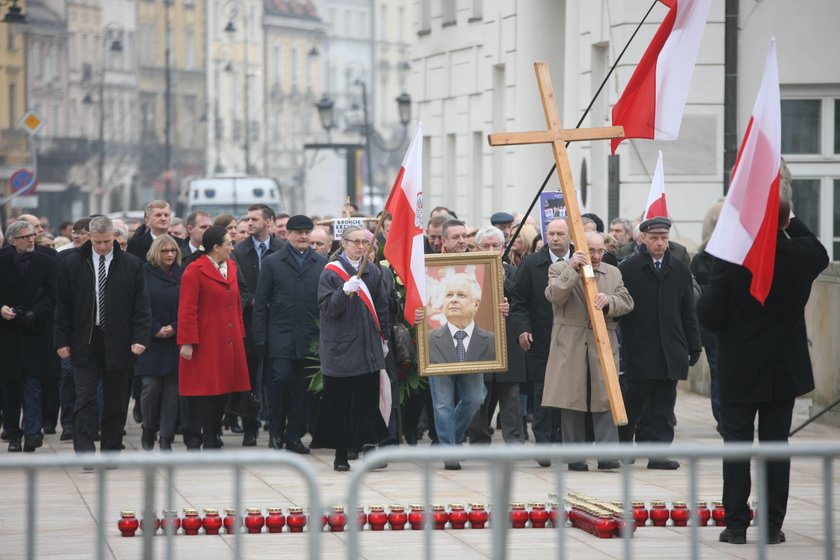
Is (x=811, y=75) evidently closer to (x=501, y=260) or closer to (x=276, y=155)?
(x=501, y=260)

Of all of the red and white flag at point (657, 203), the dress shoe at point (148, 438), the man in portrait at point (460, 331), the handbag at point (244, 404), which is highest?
the red and white flag at point (657, 203)

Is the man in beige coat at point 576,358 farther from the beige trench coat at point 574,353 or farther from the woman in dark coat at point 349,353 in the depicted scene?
the woman in dark coat at point 349,353

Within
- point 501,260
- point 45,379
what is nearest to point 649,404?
point 501,260

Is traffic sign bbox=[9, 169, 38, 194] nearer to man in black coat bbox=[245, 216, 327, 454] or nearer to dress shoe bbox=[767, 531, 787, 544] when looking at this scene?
man in black coat bbox=[245, 216, 327, 454]

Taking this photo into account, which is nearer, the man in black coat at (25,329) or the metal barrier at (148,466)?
the metal barrier at (148,466)

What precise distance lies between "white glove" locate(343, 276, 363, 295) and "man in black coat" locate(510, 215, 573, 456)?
1515 millimetres

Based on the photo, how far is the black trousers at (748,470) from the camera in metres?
→ 9.05

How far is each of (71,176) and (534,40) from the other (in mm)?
54996

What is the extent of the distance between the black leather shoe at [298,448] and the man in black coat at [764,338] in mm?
5565

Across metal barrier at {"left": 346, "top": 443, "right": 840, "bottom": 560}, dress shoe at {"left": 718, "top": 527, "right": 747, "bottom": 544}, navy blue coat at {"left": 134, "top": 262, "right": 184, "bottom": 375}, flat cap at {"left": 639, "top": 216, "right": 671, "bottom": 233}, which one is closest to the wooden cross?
flat cap at {"left": 639, "top": 216, "right": 671, "bottom": 233}

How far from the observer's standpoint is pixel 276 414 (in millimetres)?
14367

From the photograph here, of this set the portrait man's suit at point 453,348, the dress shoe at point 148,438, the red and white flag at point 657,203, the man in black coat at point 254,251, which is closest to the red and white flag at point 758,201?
the portrait man's suit at point 453,348

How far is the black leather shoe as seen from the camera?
1415 cm

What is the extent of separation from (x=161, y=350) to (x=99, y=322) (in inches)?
37.7
